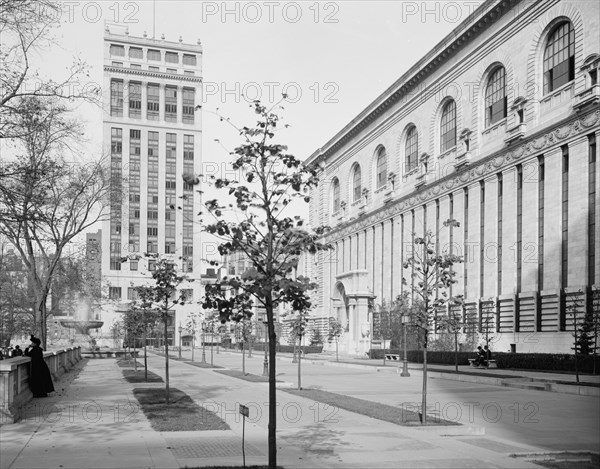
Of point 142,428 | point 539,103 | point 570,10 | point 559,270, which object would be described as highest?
point 570,10

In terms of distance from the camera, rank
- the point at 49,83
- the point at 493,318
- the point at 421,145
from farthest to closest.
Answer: the point at 421,145 < the point at 493,318 < the point at 49,83

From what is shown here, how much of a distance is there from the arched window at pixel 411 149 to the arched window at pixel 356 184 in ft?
51.3

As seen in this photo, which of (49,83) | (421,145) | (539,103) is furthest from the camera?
(421,145)

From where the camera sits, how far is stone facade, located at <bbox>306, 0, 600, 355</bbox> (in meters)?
45.1

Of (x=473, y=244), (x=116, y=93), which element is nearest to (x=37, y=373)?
(x=473, y=244)

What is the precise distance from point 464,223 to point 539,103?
14086mm

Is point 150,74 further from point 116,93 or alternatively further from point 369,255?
point 369,255

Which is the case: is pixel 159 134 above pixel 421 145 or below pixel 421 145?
above

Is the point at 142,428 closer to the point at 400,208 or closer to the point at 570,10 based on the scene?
the point at 570,10

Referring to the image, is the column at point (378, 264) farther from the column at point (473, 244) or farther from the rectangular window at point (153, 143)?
the rectangular window at point (153, 143)

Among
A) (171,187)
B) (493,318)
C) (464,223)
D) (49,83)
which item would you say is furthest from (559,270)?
(171,187)

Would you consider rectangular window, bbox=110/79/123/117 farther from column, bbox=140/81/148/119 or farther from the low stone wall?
the low stone wall

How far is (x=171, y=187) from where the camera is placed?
121 meters

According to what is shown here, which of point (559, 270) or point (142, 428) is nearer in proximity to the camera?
point (142, 428)
